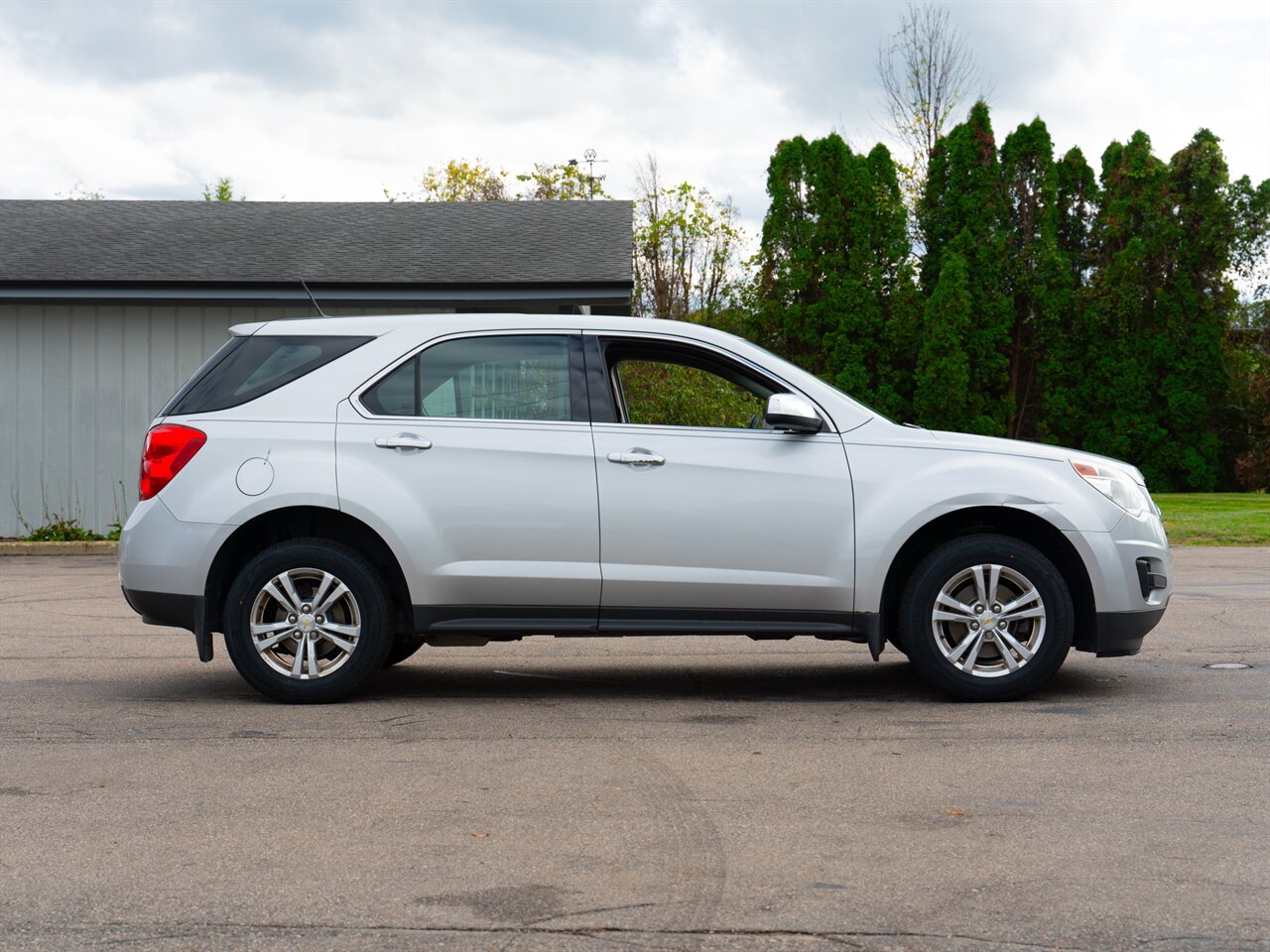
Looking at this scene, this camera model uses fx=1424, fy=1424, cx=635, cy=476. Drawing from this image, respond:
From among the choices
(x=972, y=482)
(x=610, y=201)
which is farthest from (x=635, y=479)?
(x=610, y=201)

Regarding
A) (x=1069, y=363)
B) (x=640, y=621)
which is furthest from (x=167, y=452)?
(x=1069, y=363)

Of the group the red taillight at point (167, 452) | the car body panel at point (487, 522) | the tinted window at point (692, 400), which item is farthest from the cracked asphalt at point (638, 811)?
the tinted window at point (692, 400)

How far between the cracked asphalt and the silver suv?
1.26 ft

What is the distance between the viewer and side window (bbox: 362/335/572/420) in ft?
22.7

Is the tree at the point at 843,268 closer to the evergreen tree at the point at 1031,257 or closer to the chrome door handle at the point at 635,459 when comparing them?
the evergreen tree at the point at 1031,257

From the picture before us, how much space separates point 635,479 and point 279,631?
6.03 feet

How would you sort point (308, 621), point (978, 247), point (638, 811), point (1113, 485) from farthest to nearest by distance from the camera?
point (978, 247) → point (1113, 485) → point (308, 621) → point (638, 811)

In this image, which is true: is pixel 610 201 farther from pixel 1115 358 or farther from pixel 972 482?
pixel 972 482

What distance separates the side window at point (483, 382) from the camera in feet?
22.7

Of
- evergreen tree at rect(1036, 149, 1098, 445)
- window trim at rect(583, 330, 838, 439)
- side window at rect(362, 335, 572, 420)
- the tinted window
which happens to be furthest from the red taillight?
evergreen tree at rect(1036, 149, 1098, 445)

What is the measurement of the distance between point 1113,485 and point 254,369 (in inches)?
166

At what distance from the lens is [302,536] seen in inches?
273

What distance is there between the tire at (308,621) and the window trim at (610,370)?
53.8 inches

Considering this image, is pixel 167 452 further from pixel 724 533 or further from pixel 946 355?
pixel 946 355
